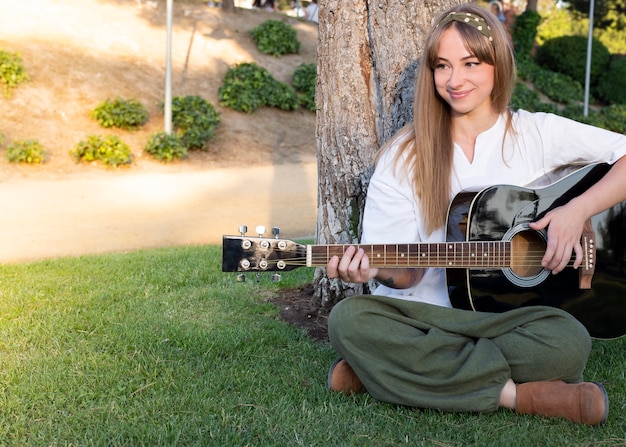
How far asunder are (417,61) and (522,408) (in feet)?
6.35

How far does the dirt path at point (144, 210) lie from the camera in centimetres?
715

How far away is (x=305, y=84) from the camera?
50.2 feet

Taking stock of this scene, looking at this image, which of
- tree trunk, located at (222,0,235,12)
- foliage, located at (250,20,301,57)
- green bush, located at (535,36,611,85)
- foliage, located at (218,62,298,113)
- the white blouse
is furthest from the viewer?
green bush, located at (535,36,611,85)

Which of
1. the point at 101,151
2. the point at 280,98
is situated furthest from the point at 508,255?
the point at 280,98

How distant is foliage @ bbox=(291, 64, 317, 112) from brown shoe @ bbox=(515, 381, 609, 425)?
12.6 metres

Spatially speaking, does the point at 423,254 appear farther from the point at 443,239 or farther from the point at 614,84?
the point at 614,84

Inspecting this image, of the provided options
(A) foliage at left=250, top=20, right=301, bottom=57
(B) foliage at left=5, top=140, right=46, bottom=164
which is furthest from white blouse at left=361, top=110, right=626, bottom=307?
(A) foliage at left=250, top=20, right=301, bottom=57

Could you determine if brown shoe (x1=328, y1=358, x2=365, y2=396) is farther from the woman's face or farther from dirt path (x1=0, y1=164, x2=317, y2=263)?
dirt path (x1=0, y1=164, x2=317, y2=263)

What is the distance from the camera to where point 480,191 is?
119 inches

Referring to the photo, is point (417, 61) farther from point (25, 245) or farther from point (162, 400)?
point (25, 245)

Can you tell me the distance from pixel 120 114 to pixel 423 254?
10038mm

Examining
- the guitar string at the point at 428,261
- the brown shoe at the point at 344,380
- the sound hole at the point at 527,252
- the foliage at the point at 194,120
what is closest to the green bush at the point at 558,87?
the foliage at the point at 194,120

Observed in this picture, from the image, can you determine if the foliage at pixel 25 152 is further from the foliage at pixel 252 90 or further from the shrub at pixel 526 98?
the shrub at pixel 526 98

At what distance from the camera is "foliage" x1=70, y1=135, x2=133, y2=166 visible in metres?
10.9
